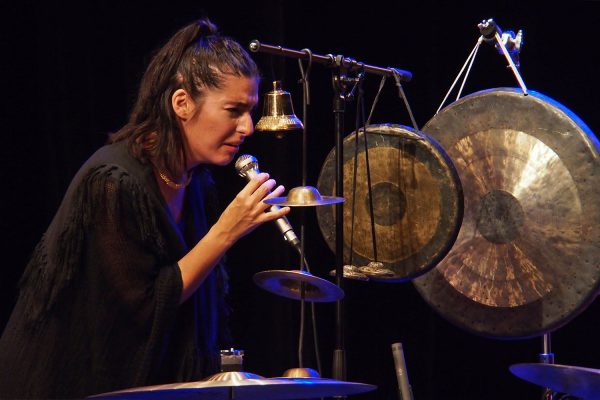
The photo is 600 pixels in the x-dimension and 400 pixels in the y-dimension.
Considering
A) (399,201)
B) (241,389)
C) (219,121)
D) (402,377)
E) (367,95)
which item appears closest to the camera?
(241,389)

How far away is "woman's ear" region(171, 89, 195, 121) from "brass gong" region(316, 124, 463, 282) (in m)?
0.52

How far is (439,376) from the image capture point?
351 cm

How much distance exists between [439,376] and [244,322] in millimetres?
744

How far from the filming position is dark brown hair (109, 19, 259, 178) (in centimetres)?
220

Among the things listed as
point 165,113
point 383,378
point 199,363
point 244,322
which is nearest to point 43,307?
point 199,363

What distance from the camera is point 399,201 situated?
2.69m

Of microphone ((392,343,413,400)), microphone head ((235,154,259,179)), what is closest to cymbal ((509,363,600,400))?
microphone ((392,343,413,400))

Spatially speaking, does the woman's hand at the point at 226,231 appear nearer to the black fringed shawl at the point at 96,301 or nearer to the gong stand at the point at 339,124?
the black fringed shawl at the point at 96,301

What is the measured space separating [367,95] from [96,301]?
180 centimetres

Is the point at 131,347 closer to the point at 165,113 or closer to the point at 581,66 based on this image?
the point at 165,113

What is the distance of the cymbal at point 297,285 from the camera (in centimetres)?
207

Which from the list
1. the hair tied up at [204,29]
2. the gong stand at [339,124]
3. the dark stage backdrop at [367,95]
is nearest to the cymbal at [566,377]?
the gong stand at [339,124]

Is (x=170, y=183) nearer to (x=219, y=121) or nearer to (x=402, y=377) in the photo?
(x=219, y=121)

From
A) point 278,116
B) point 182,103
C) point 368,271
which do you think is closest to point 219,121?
point 182,103
